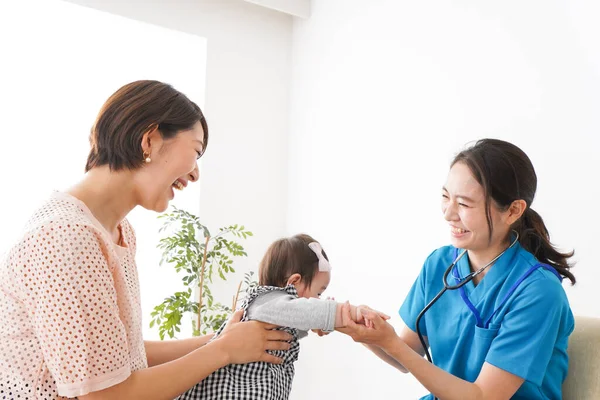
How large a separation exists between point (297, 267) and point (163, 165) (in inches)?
23.0

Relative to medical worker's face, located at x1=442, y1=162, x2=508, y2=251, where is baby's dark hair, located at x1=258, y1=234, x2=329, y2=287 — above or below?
below

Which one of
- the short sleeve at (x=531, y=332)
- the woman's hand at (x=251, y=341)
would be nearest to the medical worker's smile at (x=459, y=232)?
the short sleeve at (x=531, y=332)

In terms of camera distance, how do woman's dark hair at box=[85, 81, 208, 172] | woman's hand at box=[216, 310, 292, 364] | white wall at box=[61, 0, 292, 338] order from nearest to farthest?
woman's dark hair at box=[85, 81, 208, 172], woman's hand at box=[216, 310, 292, 364], white wall at box=[61, 0, 292, 338]

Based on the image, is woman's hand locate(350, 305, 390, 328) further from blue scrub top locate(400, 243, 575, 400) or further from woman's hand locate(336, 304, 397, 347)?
blue scrub top locate(400, 243, 575, 400)

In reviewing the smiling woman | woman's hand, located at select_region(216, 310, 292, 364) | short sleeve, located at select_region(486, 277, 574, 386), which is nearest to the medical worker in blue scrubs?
short sleeve, located at select_region(486, 277, 574, 386)

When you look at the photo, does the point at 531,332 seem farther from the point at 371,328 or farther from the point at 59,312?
the point at 59,312

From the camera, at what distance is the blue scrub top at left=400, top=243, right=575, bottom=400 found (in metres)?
1.44

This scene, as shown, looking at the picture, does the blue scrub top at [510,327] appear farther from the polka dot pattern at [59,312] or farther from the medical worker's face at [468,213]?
the polka dot pattern at [59,312]

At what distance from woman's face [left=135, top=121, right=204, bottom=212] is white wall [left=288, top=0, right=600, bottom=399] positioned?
5.03 ft

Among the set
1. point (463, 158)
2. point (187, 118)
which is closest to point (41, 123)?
point (187, 118)

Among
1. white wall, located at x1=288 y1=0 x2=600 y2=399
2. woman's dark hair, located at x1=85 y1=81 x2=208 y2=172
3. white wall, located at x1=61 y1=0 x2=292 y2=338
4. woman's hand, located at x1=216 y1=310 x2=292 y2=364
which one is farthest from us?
white wall, located at x1=61 y1=0 x2=292 y2=338

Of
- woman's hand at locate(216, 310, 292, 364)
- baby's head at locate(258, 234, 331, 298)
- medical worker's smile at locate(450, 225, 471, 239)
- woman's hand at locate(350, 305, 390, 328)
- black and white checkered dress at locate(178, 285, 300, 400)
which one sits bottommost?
black and white checkered dress at locate(178, 285, 300, 400)

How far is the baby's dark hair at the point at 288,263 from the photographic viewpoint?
5.82 feet

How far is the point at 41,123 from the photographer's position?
3074 mm
